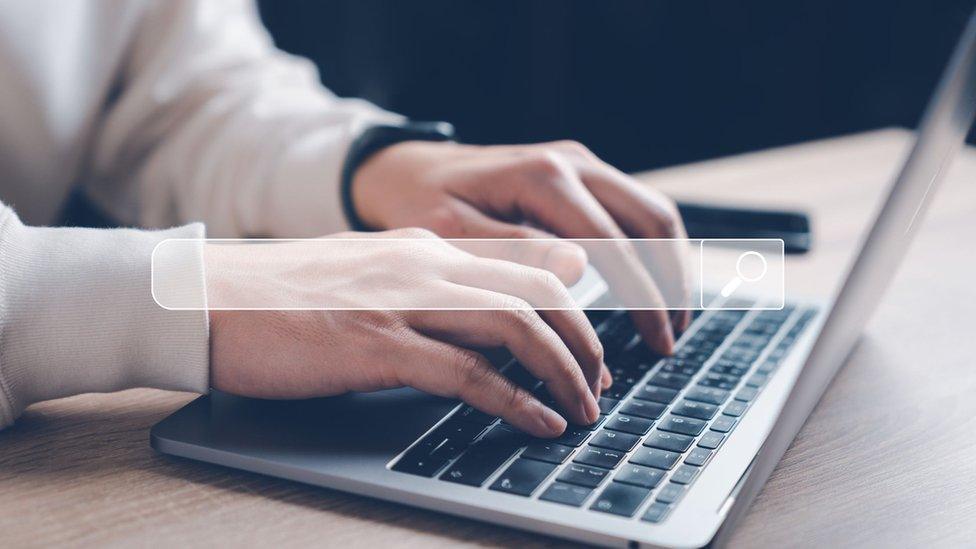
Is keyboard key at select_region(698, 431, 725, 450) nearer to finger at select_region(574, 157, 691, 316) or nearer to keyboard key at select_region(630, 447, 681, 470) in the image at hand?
keyboard key at select_region(630, 447, 681, 470)

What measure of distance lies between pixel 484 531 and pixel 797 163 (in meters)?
0.94

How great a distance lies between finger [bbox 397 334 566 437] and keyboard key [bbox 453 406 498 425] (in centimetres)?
1

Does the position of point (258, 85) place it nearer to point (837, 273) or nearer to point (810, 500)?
point (837, 273)

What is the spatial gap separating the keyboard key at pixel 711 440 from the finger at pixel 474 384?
8cm

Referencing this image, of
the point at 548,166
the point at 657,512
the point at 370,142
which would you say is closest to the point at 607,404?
the point at 657,512

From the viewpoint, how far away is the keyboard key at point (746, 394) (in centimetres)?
55

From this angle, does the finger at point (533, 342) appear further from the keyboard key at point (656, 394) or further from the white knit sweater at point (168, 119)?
the white knit sweater at point (168, 119)

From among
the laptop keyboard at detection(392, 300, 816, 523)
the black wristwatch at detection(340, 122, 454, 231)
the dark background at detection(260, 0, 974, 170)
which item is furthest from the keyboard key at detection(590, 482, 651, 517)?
the dark background at detection(260, 0, 974, 170)

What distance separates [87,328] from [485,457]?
0.23 metres

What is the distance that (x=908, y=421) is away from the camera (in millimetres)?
563

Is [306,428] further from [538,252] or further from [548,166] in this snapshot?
[548,166]

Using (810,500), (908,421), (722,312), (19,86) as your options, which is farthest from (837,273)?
(19,86)

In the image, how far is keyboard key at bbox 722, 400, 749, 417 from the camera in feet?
1.73

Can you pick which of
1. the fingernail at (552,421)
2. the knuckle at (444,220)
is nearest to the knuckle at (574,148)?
the knuckle at (444,220)
